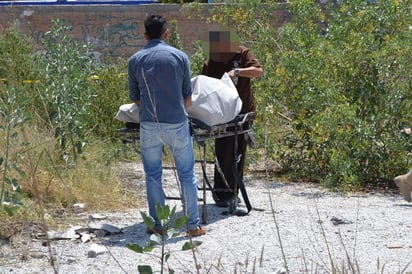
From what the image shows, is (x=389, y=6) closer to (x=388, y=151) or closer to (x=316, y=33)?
(x=316, y=33)

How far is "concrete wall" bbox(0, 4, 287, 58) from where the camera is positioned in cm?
2002

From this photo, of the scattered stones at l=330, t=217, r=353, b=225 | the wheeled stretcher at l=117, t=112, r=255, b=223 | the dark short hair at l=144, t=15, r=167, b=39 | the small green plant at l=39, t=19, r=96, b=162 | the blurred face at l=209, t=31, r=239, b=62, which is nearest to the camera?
the dark short hair at l=144, t=15, r=167, b=39

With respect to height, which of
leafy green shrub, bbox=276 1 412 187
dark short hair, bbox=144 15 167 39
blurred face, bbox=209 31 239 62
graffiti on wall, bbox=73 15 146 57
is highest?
dark short hair, bbox=144 15 167 39

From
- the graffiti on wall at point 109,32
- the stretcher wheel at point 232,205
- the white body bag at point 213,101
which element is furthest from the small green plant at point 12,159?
the graffiti on wall at point 109,32

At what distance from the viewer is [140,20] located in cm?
2019

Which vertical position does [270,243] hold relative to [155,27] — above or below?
below

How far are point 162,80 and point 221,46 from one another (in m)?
1.37

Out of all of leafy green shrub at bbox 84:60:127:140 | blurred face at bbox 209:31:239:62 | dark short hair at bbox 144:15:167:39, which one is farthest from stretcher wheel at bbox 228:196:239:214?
leafy green shrub at bbox 84:60:127:140

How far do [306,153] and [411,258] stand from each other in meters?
3.85

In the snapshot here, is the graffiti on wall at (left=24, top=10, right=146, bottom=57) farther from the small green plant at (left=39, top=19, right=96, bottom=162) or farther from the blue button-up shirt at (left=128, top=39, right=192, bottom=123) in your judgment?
the blue button-up shirt at (left=128, top=39, right=192, bottom=123)

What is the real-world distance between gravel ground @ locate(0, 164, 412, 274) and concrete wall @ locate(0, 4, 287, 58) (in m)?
11.9

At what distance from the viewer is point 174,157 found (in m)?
6.68

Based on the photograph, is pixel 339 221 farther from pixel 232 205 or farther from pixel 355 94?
pixel 355 94

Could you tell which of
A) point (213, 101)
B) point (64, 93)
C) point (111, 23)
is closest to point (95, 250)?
point (213, 101)
